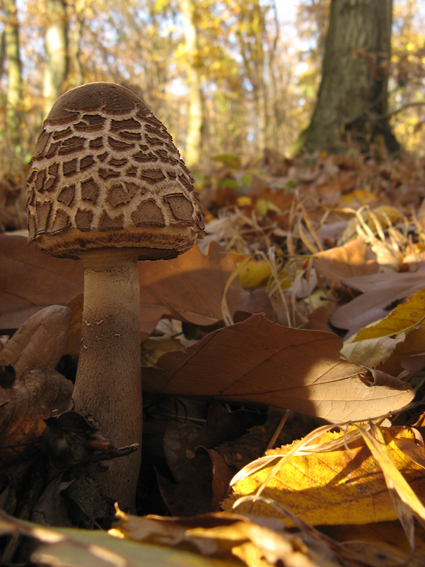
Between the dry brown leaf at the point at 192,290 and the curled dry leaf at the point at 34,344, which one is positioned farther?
the dry brown leaf at the point at 192,290

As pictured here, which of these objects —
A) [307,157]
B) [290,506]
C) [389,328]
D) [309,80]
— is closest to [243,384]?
[290,506]

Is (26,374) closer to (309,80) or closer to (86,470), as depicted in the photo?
(86,470)

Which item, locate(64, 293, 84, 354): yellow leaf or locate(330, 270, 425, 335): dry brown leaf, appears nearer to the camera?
locate(64, 293, 84, 354): yellow leaf

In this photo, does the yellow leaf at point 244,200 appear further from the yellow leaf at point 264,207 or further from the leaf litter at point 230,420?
the leaf litter at point 230,420

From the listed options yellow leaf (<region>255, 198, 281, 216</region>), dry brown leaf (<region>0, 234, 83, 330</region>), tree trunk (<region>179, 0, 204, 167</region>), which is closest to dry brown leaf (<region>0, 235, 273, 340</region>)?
dry brown leaf (<region>0, 234, 83, 330</region>)

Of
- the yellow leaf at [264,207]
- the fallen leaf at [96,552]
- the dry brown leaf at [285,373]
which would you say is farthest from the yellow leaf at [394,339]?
the yellow leaf at [264,207]

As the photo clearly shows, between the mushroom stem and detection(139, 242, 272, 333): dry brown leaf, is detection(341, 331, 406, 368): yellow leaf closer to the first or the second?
detection(139, 242, 272, 333): dry brown leaf

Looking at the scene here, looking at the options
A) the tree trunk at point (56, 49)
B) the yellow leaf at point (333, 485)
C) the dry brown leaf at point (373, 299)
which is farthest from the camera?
the tree trunk at point (56, 49)
